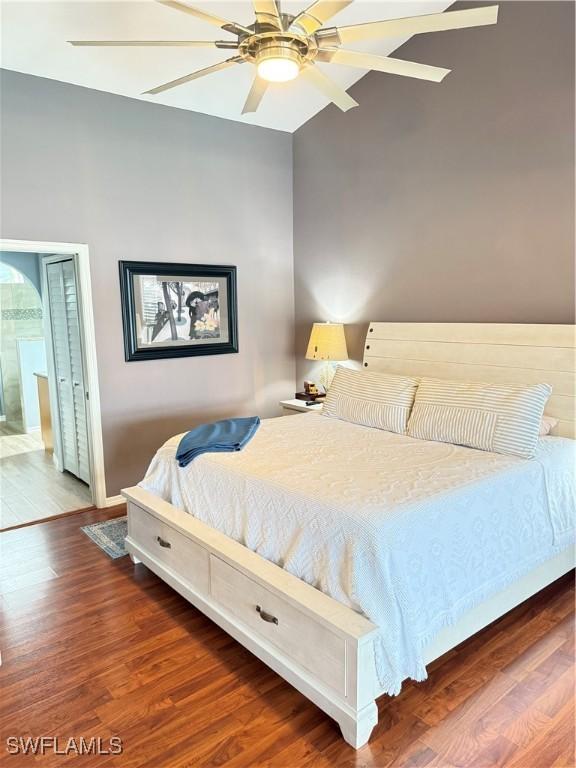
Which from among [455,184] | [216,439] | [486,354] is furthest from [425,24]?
[216,439]

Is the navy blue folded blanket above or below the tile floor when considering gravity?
above

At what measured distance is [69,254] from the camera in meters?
3.83

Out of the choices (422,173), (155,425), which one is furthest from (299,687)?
(422,173)

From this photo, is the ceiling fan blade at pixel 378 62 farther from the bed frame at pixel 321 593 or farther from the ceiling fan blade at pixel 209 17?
the bed frame at pixel 321 593

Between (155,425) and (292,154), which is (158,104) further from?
(155,425)

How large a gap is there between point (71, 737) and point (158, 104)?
4.06 meters

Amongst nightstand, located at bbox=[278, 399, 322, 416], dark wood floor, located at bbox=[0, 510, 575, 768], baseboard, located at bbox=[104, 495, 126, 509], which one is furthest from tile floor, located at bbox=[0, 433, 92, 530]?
nightstand, located at bbox=[278, 399, 322, 416]

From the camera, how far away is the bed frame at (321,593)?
1844mm

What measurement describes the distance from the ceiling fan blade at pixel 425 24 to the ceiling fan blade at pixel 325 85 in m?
0.24

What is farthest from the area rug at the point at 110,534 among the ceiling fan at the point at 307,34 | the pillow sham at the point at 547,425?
the ceiling fan at the point at 307,34

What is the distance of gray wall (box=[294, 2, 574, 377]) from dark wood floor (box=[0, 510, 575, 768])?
78.0 inches

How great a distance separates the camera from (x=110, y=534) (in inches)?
143

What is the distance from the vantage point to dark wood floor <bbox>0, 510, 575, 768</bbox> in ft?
5.99

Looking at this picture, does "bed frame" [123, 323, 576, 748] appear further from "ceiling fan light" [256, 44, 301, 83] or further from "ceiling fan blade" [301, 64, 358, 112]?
"ceiling fan light" [256, 44, 301, 83]
